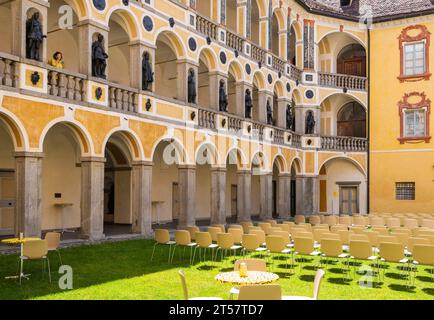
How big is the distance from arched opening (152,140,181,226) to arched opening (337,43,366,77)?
15.8m

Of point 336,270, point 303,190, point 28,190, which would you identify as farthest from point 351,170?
point 28,190

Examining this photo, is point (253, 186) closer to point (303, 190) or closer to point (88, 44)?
point (303, 190)

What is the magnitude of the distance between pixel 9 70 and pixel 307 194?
21.6 meters

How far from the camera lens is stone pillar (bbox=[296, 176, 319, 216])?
30484mm

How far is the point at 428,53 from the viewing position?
30.6 m

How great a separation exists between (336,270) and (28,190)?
8.41m

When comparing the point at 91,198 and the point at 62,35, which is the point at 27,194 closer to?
the point at 91,198

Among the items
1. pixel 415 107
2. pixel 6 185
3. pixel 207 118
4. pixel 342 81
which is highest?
pixel 342 81

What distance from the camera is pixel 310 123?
3131cm

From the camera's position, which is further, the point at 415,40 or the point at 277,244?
the point at 415,40

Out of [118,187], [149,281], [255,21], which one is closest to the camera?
[149,281]

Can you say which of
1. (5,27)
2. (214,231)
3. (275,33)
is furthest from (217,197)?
(275,33)

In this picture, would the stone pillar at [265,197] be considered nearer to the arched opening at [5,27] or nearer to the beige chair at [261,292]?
the arched opening at [5,27]

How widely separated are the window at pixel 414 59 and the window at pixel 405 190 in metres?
6.98
